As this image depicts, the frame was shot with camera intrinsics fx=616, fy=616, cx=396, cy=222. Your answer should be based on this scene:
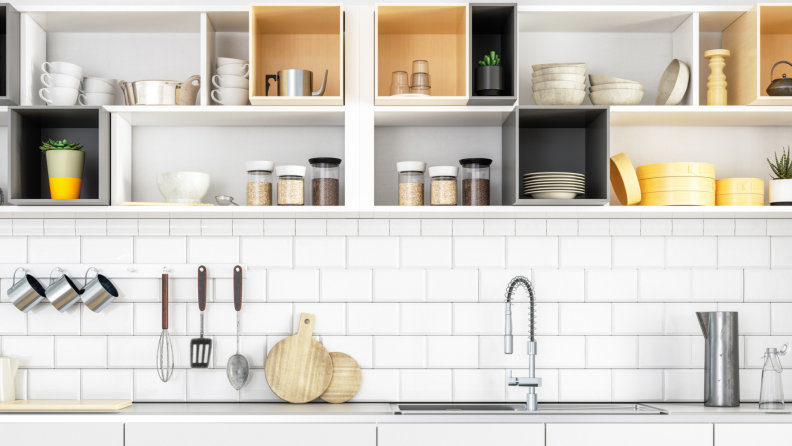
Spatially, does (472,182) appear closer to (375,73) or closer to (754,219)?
(375,73)

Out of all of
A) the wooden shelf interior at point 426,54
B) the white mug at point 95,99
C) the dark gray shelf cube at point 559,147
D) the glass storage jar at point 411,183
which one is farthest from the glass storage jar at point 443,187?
the white mug at point 95,99

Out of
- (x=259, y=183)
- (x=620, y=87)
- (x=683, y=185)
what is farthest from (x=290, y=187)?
(x=683, y=185)

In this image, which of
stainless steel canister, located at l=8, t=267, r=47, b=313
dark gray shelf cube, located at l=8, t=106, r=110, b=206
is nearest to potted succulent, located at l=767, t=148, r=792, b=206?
dark gray shelf cube, located at l=8, t=106, r=110, b=206

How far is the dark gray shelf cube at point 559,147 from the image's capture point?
2.08 m

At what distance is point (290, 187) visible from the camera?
215 centimetres

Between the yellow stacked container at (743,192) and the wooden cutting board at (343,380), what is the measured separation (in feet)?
4.83

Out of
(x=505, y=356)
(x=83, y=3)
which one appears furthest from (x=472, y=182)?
(x=83, y=3)

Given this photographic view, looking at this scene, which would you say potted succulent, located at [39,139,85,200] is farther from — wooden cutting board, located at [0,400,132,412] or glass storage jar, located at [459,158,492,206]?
glass storage jar, located at [459,158,492,206]

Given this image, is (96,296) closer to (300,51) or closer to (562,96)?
(300,51)

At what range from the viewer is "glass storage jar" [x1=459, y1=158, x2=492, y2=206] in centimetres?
218

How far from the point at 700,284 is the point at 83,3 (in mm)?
2678

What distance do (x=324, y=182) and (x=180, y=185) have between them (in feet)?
1.67

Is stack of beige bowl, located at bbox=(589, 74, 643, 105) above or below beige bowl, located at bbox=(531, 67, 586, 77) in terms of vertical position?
below

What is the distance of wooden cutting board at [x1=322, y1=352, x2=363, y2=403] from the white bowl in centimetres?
79
